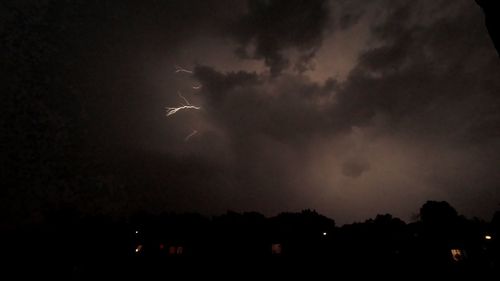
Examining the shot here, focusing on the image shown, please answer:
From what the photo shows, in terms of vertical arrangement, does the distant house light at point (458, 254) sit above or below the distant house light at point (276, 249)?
below

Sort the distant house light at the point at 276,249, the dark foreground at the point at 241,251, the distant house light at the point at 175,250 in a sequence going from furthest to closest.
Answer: the distant house light at the point at 175,250
the distant house light at the point at 276,249
the dark foreground at the point at 241,251

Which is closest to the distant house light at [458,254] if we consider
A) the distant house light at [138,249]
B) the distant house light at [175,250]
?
the distant house light at [175,250]

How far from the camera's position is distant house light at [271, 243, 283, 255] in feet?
98.1

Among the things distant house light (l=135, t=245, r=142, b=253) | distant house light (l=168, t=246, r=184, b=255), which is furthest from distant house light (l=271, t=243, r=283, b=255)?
distant house light (l=135, t=245, r=142, b=253)

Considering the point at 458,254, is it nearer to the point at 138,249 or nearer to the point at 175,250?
the point at 175,250

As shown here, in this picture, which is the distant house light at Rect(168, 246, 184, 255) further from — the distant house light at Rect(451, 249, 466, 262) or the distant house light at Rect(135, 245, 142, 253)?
the distant house light at Rect(451, 249, 466, 262)

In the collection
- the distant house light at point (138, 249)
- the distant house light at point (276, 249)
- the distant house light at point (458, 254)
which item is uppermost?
the distant house light at point (138, 249)

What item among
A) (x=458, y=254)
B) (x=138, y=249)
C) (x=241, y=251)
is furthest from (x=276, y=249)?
(x=458, y=254)

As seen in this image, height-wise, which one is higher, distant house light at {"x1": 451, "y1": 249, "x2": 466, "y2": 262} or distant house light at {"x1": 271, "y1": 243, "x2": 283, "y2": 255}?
distant house light at {"x1": 271, "y1": 243, "x2": 283, "y2": 255}

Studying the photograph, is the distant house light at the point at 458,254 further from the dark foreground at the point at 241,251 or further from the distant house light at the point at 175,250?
the distant house light at the point at 175,250

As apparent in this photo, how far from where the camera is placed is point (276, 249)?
30.2 m

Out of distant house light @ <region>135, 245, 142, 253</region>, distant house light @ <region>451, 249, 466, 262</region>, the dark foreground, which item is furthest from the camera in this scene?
distant house light @ <region>135, 245, 142, 253</region>

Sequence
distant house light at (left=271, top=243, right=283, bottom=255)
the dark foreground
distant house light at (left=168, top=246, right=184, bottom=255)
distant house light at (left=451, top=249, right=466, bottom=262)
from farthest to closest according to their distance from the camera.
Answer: distant house light at (left=451, top=249, right=466, bottom=262) < distant house light at (left=168, top=246, right=184, bottom=255) < distant house light at (left=271, top=243, right=283, bottom=255) < the dark foreground

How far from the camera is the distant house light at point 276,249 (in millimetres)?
29906
